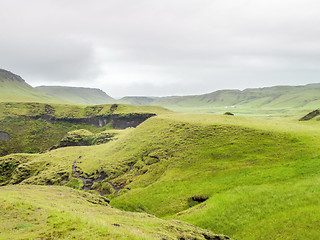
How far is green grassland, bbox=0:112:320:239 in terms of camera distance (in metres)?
30.1

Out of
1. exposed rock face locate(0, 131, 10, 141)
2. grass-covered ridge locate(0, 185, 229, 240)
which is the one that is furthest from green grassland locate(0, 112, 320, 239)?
exposed rock face locate(0, 131, 10, 141)

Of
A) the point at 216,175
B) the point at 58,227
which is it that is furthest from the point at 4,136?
the point at 58,227

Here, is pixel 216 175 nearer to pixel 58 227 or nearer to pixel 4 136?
pixel 58 227

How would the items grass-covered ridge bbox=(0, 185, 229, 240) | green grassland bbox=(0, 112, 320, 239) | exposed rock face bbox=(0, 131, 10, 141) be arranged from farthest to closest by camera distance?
exposed rock face bbox=(0, 131, 10, 141)
green grassland bbox=(0, 112, 320, 239)
grass-covered ridge bbox=(0, 185, 229, 240)

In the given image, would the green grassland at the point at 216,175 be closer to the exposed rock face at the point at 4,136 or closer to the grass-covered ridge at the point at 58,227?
the grass-covered ridge at the point at 58,227

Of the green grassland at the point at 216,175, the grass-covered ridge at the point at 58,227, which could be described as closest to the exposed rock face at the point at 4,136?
the green grassland at the point at 216,175

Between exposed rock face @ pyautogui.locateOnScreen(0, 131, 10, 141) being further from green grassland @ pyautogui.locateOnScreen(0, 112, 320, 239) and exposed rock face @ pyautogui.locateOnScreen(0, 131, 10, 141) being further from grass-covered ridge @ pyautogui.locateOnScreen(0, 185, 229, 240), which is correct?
grass-covered ridge @ pyautogui.locateOnScreen(0, 185, 229, 240)

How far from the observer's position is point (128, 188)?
54.9 metres

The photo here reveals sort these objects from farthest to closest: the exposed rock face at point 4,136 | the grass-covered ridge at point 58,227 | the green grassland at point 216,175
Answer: the exposed rock face at point 4,136
the green grassland at point 216,175
the grass-covered ridge at point 58,227

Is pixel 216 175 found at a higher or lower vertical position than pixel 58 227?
lower

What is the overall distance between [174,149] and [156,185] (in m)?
15.3

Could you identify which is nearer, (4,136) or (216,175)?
(216,175)

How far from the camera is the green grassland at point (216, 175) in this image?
30062 millimetres

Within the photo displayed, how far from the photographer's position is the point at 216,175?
153 ft
